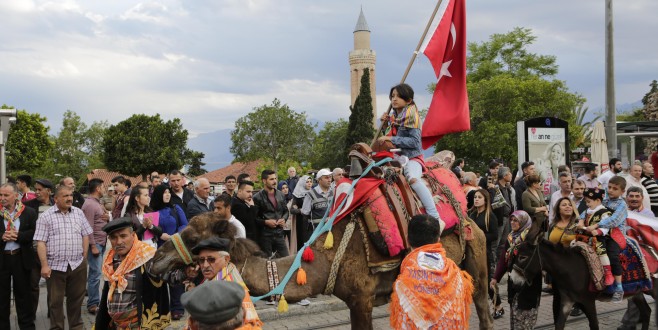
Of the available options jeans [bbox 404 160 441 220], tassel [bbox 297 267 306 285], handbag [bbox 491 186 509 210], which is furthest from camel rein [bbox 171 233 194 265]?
handbag [bbox 491 186 509 210]

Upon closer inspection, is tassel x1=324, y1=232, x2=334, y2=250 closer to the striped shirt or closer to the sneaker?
the striped shirt

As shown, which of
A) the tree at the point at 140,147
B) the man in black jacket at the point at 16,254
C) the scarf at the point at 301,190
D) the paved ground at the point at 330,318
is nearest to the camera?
the man in black jacket at the point at 16,254

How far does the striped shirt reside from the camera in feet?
23.9

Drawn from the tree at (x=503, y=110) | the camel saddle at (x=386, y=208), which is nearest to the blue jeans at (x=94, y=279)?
the camel saddle at (x=386, y=208)

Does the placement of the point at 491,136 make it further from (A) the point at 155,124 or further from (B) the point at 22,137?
(B) the point at 22,137

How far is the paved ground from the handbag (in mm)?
1933

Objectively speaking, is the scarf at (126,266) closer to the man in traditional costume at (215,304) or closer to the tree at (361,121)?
the man in traditional costume at (215,304)

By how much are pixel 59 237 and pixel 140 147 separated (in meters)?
47.7

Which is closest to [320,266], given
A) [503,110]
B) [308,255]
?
A: [308,255]

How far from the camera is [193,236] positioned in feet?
15.3

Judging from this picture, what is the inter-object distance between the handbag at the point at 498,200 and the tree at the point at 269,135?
4883 centimetres

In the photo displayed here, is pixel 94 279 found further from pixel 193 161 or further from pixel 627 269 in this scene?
pixel 193 161

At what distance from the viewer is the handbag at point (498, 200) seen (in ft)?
34.7

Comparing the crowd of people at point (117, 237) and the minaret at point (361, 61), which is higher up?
the minaret at point (361, 61)
